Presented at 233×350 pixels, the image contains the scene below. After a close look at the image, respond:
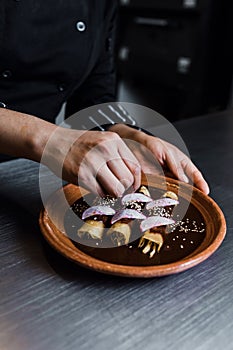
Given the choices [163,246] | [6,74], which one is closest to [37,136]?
[163,246]

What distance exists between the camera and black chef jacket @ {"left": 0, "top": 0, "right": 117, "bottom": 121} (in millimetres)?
913

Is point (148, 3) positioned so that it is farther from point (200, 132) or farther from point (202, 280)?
point (202, 280)

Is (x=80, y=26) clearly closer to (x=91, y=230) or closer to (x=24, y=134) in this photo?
(x=24, y=134)

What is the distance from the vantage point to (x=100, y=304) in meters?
0.51

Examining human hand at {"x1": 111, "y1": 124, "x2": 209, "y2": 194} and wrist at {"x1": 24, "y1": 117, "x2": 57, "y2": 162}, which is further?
human hand at {"x1": 111, "y1": 124, "x2": 209, "y2": 194}

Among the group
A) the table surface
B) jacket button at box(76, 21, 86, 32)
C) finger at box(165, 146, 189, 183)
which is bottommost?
the table surface

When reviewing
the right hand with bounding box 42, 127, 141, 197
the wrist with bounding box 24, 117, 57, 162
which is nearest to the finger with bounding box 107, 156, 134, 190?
the right hand with bounding box 42, 127, 141, 197

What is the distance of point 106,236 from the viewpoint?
0.60 metres

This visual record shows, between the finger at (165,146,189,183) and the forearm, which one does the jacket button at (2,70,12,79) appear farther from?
the finger at (165,146,189,183)

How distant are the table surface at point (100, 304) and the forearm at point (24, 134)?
0.13m

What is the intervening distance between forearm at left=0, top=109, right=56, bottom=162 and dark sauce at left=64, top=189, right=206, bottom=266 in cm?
12

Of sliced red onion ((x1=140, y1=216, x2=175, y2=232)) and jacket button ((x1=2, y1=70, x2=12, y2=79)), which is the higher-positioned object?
jacket button ((x1=2, y1=70, x2=12, y2=79))

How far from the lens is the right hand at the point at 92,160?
619 mm

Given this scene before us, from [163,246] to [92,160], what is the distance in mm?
169
